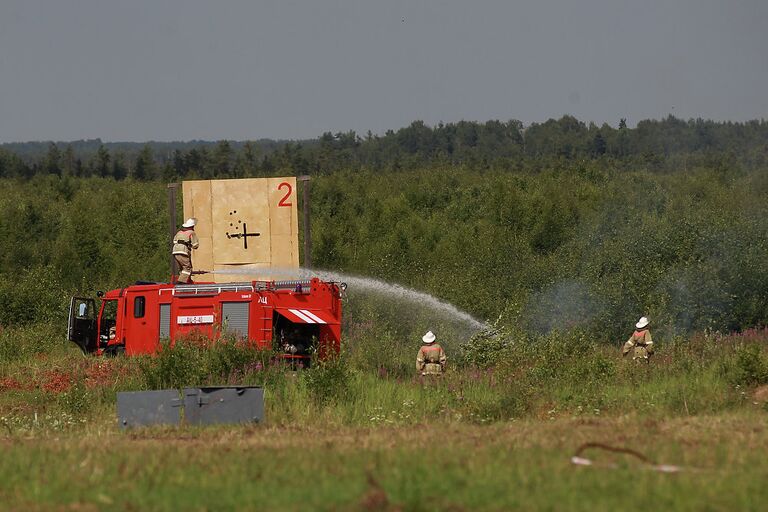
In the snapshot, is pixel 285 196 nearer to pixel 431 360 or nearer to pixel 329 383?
pixel 431 360

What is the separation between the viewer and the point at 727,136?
2087 inches

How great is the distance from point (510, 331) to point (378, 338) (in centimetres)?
280

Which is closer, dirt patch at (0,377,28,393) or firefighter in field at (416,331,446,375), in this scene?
dirt patch at (0,377,28,393)

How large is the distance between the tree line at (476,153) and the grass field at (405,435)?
21.0m

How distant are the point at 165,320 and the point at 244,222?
23.2ft

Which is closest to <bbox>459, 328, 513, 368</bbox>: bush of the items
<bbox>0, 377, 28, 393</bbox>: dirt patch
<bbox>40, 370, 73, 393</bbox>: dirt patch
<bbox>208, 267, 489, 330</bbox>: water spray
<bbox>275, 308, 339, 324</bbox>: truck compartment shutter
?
<bbox>208, 267, 489, 330</bbox>: water spray

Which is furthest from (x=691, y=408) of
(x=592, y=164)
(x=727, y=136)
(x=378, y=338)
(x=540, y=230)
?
(x=592, y=164)

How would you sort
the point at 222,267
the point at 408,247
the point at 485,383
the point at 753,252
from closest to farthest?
the point at 485,383, the point at 222,267, the point at 753,252, the point at 408,247

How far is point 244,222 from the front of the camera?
98.2ft

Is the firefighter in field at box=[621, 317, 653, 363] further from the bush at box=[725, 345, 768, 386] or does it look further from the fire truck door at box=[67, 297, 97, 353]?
the fire truck door at box=[67, 297, 97, 353]

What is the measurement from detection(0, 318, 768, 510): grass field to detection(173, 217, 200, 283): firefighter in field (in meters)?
2.28

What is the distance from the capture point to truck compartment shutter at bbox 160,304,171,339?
23.2 meters

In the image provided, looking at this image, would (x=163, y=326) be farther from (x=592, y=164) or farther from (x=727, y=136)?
(x=592, y=164)

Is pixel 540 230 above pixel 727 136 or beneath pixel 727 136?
beneath
